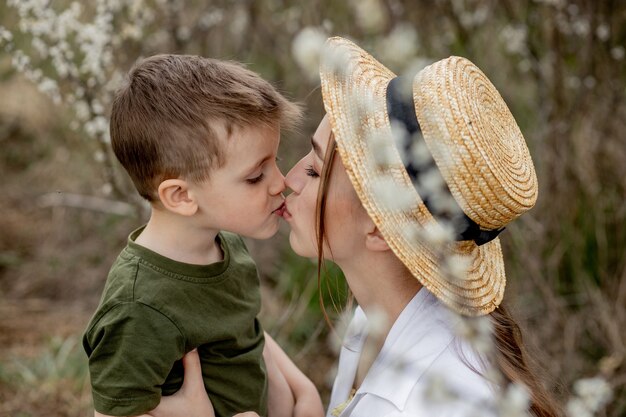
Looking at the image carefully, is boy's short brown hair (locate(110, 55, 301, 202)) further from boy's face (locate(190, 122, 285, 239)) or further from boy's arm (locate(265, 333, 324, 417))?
boy's arm (locate(265, 333, 324, 417))

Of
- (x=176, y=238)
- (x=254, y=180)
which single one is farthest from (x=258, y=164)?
(x=176, y=238)

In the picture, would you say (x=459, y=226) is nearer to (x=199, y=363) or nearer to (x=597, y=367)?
(x=199, y=363)

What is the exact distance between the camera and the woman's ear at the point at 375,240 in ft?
6.06

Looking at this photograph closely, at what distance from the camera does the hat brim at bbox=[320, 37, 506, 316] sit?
1646 millimetres

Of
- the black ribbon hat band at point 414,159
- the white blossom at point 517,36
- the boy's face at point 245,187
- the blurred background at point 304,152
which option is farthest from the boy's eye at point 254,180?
the white blossom at point 517,36

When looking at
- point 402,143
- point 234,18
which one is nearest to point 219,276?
point 402,143

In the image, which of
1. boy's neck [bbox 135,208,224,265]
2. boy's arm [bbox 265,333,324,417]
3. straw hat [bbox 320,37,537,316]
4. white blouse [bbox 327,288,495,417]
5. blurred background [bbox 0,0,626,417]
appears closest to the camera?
straw hat [bbox 320,37,537,316]

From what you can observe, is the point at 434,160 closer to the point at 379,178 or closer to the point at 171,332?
the point at 379,178

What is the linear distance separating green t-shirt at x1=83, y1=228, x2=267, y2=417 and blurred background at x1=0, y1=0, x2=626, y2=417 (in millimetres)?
747

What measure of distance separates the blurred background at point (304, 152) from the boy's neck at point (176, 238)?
0.68 m

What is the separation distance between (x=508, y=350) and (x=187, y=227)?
3.03ft

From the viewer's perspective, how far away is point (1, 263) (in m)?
4.72

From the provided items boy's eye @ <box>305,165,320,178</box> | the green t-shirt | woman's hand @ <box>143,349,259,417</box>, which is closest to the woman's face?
boy's eye @ <box>305,165,320,178</box>

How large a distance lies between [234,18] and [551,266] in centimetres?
248
